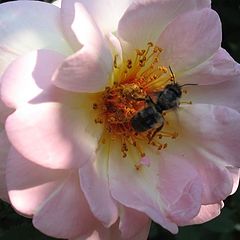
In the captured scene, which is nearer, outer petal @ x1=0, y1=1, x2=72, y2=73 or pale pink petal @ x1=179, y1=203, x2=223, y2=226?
outer petal @ x1=0, y1=1, x2=72, y2=73

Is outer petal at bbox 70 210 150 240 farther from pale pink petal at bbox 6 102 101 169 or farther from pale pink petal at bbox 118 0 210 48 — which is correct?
pale pink petal at bbox 118 0 210 48

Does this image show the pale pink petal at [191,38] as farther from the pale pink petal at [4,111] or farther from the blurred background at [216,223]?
the blurred background at [216,223]

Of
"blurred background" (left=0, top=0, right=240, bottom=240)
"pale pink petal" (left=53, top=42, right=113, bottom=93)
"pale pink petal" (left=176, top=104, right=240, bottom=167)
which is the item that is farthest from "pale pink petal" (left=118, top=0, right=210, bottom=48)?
"blurred background" (left=0, top=0, right=240, bottom=240)

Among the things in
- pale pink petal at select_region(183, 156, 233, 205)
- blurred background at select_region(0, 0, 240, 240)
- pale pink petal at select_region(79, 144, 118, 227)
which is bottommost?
blurred background at select_region(0, 0, 240, 240)

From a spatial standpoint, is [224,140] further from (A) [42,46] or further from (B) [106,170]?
(A) [42,46]

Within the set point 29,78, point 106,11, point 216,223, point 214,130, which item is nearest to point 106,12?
point 106,11

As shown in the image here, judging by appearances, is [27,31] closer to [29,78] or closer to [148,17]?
[29,78]
